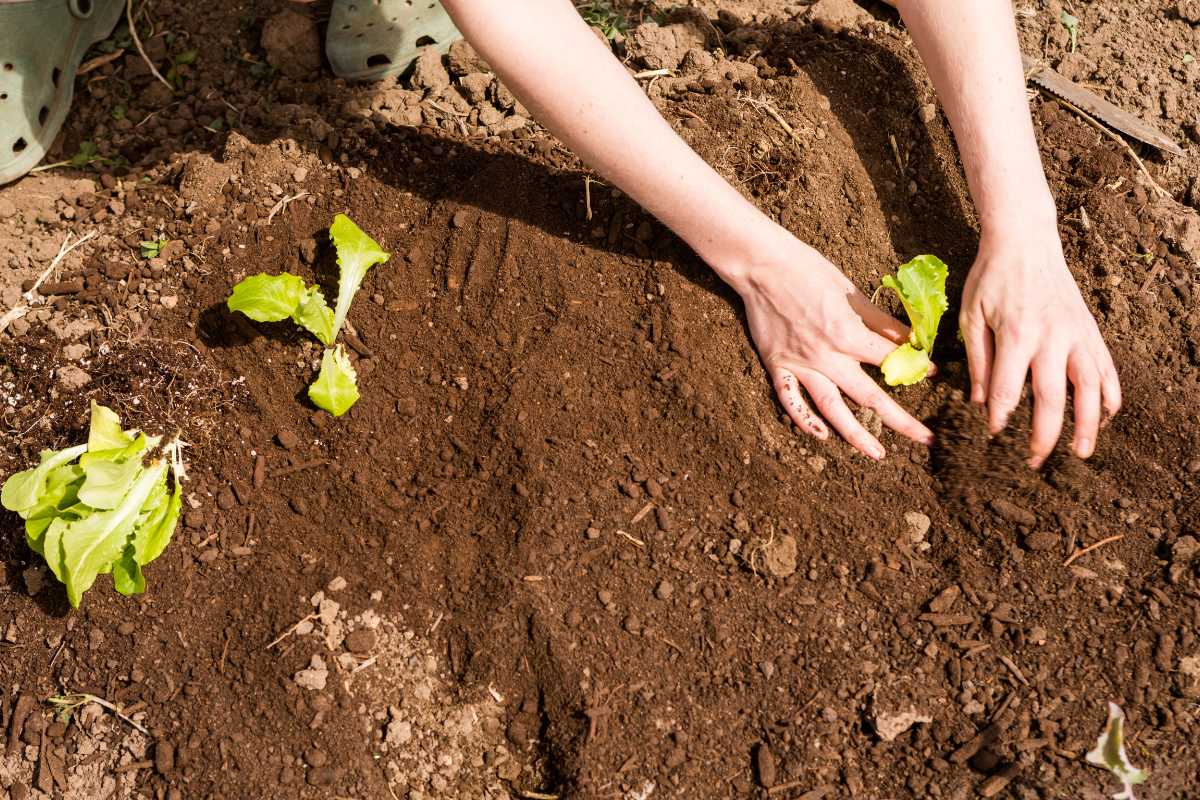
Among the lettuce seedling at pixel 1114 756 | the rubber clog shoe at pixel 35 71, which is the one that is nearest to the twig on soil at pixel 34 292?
the rubber clog shoe at pixel 35 71

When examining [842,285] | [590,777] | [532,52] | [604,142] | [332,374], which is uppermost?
[532,52]

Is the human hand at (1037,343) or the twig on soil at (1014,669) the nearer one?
the twig on soil at (1014,669)

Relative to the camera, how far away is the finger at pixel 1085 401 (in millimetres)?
2299

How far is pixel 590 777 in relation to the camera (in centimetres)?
213

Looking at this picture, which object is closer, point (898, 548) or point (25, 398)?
point (898, 548)

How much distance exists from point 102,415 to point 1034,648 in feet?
7.37

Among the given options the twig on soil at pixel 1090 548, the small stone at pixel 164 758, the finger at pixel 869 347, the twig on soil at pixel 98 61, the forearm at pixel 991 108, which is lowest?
the small stone at pixel 164 758

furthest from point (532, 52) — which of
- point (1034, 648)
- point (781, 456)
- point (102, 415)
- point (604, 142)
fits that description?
point (1034, 648)

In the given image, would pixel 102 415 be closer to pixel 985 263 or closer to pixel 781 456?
pixel 781 456

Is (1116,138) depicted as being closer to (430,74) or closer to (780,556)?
(780,556)

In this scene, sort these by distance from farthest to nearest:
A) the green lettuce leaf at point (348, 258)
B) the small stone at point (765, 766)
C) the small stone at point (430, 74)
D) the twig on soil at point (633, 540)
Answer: the small stone at point (430, 74), the green lettuce leaf at point (348, 258), the twig on soil at point (633, 540), the small stone at point (765, 766)

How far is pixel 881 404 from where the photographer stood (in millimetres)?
2395

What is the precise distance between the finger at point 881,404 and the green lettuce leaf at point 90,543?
1729 millimetres

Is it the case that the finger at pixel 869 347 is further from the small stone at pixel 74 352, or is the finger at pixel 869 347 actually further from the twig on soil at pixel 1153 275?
the small stone at pixel 74 352
